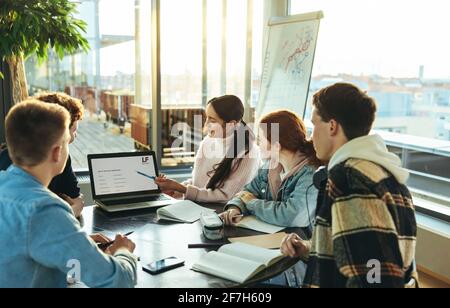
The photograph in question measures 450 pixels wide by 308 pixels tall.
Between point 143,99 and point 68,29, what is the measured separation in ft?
5.86

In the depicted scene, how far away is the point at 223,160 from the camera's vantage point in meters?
2.61

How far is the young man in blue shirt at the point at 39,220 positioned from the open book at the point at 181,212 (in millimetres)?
836

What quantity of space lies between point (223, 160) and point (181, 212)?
0.56 meters

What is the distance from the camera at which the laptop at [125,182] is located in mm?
2227

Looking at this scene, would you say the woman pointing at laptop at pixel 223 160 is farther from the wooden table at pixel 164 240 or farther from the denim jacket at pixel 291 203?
the denim jacket at pixel 291 203

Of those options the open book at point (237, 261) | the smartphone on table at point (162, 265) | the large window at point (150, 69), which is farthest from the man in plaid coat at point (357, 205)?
the large window at point (150, 69)

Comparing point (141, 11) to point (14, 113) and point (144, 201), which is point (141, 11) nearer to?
point (144, 201)

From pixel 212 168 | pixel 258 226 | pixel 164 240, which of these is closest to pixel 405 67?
pixel 212 168

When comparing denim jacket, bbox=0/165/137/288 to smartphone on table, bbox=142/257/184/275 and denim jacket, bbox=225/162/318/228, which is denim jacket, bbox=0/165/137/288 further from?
denim jacket, bbox=225/162/318/228

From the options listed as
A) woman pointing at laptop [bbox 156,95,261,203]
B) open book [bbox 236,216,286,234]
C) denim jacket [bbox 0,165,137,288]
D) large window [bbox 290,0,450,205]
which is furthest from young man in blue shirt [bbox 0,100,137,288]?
large window [bbox 290,0,450,205]

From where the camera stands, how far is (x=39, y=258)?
112 cm

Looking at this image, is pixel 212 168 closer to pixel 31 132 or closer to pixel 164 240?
pixel 164 240

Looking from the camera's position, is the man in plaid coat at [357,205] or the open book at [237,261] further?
the open book at [237,261]
